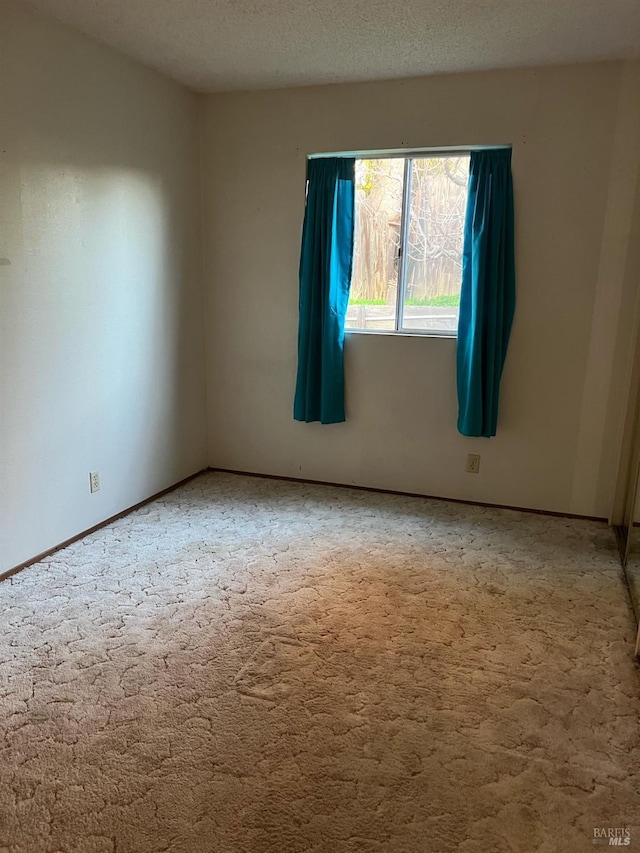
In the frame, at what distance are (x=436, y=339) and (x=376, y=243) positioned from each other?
28.6 inches

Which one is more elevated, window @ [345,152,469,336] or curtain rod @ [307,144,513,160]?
curtain rod @ [307,144,513,160]

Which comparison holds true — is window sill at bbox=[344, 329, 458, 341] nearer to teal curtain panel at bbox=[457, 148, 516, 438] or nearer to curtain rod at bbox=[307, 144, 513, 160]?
teal curtain panel at bbox=[457, 148, 516, 438]

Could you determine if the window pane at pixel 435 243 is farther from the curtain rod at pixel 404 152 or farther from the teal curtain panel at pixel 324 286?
the teal curtain panel at pixel 324 286

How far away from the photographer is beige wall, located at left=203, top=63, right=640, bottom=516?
3.38m

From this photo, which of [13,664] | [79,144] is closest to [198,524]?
[13,664]

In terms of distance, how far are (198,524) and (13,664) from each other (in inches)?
56.0

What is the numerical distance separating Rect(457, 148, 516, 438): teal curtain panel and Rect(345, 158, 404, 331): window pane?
1.55ft

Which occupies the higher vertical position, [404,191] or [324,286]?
[404,191]

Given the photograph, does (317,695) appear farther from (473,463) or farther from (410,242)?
(410,242)

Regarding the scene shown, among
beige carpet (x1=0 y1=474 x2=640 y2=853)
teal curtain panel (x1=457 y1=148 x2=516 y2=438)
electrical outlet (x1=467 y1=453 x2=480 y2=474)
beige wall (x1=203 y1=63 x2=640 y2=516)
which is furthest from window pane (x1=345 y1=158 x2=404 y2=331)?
beige carpet (x1=0 y1=474 x2=640 y2=853)

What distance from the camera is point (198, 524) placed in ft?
11.7

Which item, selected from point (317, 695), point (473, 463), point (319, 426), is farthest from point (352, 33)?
point (317, 695)

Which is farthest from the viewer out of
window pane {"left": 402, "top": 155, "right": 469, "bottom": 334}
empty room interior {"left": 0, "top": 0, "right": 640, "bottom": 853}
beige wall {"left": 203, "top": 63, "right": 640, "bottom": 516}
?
window pane {"left": 402, "top": 155, "right": 469, "bottom": 334}

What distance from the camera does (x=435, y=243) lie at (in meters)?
3.75
